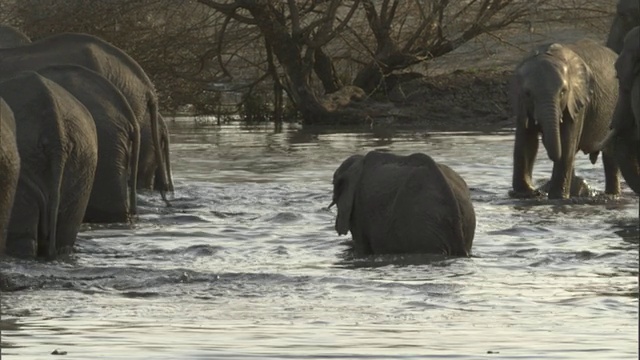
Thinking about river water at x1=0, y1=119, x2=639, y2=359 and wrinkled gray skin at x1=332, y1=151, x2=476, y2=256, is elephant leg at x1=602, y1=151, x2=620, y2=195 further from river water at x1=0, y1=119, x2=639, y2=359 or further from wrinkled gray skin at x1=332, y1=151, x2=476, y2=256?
wrinkled gray skin at x1=332, y1=151, x2=476, y2=256

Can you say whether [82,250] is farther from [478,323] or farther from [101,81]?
[478,323]

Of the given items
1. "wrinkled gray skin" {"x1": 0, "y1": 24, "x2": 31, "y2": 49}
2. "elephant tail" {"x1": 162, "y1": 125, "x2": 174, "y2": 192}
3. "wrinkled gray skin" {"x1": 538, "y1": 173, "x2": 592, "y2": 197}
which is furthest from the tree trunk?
"elephant tail" {"x1": 162, "y1": 125, "x2": 174, "y2": 192}

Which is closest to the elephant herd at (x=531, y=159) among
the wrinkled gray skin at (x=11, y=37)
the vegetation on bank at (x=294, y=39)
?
the wrinkled gray skin at (x=11, y=37)

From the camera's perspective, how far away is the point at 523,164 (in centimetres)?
1527

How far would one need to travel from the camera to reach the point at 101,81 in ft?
40.8

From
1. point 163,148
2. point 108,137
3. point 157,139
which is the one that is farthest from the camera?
point 163,148

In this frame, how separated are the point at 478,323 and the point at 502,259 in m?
2.74

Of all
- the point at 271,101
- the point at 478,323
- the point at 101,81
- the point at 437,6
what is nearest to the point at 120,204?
the point at 101,81

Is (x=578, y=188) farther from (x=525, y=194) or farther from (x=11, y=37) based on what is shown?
(x=11, y=37)

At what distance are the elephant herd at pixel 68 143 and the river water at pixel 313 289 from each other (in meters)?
0.25

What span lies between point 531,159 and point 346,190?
4.77 metres

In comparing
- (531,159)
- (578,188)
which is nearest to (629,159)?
(531,159)

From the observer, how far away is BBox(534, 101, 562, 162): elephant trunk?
1460cm

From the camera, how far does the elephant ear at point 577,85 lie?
15242 millimetres
